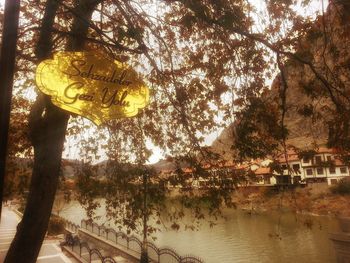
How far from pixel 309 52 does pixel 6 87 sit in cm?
578

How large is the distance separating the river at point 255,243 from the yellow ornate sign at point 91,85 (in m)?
15.5

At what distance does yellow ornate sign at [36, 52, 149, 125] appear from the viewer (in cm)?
393

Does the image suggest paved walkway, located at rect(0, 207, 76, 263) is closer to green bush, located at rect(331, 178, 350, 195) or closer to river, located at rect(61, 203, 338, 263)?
river, located at rect(61, 203, 338, 263)

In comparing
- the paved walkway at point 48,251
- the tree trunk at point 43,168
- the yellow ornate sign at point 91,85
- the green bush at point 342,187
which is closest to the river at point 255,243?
the paved walkway at point 48,251

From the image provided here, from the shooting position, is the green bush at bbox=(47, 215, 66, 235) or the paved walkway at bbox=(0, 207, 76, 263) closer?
the paved walkway at bbox=(0, 207, 76, 263)

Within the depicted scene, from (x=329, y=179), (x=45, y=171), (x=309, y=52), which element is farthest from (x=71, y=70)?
(x=329, y=179)

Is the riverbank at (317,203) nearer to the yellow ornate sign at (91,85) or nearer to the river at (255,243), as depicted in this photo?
the river at (255,243)

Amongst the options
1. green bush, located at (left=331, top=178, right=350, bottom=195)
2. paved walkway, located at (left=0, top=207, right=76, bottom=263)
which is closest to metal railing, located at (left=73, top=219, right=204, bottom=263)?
paved walkway, located at (left=0, top=207, right=76, bottom=263)

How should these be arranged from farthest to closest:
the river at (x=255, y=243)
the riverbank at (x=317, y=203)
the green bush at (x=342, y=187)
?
the green bush at (x=342, y=187), the riverbank at (x=317, y=203), the river at (x=255, y=243)

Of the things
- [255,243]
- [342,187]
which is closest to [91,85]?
[255,243]

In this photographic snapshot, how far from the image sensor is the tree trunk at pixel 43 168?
470cm

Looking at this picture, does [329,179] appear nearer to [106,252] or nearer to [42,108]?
[106,252]

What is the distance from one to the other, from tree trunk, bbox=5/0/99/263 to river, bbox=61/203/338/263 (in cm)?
1508

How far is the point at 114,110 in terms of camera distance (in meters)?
4.29
